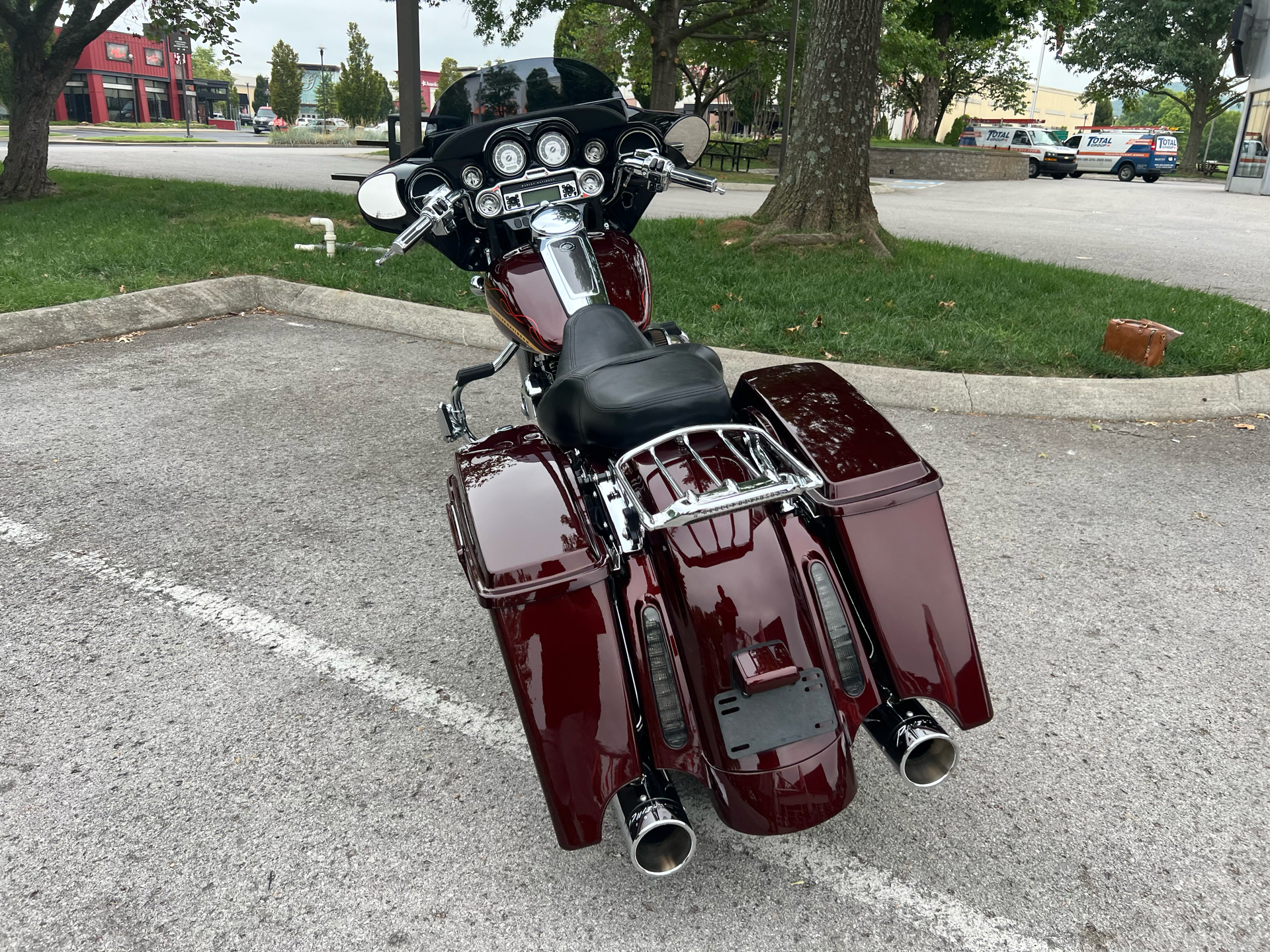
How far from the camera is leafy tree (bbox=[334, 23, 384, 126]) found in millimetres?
51656

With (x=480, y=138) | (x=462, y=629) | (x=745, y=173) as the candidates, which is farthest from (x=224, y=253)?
(x=745, y=173)

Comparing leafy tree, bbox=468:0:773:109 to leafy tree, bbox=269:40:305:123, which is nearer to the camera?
leafy tree, bbox=468:0:773:109

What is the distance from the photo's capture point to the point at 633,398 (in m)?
1.90

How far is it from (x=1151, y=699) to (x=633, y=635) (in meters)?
1.72

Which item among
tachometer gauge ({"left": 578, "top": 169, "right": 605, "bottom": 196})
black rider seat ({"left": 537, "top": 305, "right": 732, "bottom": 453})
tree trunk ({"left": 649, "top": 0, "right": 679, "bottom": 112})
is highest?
tree trunk ({"left": 649, "top": 0, "right": 679, "bottom": 112})

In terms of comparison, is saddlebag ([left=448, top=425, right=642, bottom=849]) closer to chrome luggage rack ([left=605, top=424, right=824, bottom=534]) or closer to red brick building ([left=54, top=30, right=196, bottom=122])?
chrome luggage rack ([left=605, top=424, right=824, bottom=534])

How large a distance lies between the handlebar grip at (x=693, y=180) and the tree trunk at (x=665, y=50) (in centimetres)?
1982

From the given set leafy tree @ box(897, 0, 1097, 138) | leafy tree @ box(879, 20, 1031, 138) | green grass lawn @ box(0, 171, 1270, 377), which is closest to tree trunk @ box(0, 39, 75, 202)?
green grass lawn @ box(0, 171, 1270, 377)

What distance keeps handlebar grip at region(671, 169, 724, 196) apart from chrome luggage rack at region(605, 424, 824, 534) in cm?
148

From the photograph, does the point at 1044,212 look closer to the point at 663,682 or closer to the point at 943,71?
the point at 943,71

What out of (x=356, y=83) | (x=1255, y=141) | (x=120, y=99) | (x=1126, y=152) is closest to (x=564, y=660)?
(x=1255, y=141)

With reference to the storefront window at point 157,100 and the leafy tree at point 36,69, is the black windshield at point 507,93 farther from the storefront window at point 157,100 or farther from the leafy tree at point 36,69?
the storefront window at point 157,100

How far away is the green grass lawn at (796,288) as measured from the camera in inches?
219

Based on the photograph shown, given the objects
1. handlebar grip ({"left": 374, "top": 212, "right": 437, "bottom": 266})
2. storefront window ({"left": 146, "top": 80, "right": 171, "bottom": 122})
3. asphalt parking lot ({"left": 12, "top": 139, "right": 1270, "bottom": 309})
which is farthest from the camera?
storefront window ({"left": 146, "top": 80, "right": 171, "bottom": 122})
